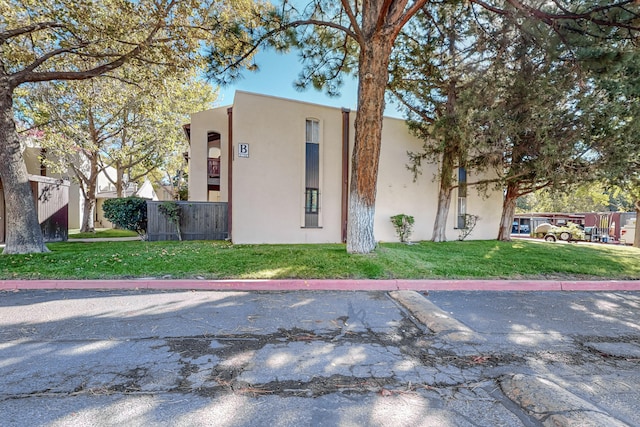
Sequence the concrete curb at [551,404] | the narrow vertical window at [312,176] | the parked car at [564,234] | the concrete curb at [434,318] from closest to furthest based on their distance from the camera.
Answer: the concrete curb at [551,404], the concrete curb at [434,318], the narrow vertical window at [312,176], the parked car at [564,234]

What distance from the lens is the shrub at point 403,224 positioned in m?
12.2

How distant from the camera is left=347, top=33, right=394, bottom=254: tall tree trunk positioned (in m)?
7.37

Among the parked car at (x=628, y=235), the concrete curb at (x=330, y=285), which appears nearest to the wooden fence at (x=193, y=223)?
the concrete curb at (x=330, y=285)

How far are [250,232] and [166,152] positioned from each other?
1249 cm

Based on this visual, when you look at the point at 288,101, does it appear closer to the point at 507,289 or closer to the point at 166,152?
the point at 507,289

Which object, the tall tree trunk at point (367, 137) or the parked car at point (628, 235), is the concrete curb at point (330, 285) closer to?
the tall tree trunk at point (367, 137)

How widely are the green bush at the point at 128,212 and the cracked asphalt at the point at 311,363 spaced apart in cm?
799

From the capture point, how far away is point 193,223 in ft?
41.9

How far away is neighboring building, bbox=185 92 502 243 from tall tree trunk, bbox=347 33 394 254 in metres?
4.18

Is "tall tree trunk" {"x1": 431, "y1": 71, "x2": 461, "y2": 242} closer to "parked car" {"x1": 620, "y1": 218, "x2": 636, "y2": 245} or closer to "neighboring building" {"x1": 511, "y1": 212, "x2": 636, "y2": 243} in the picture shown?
"parked car" {"x1": 620, "y1": 218, "x2": 636, "y2": 245}

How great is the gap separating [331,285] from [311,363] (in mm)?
2911

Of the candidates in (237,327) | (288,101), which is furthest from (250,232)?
(237,327)

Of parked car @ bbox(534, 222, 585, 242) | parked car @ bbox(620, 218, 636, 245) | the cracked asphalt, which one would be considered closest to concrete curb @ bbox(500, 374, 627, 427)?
the cracked asphalt

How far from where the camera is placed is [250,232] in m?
11.1
